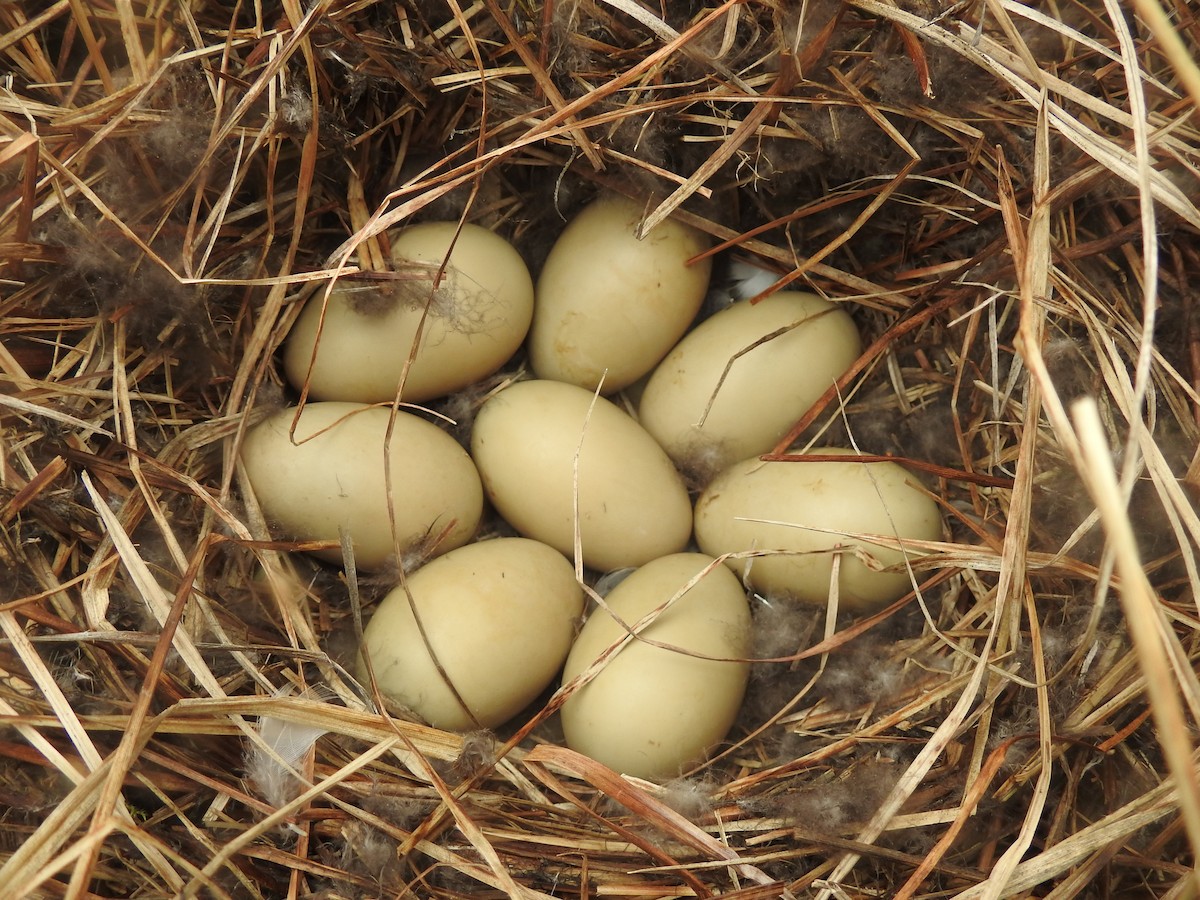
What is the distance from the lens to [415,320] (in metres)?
1.19

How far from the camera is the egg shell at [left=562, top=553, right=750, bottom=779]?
3.48ft

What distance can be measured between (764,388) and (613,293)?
9.3 inches

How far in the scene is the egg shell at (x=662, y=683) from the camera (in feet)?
3.48

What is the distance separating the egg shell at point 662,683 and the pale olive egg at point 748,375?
22 centimetres

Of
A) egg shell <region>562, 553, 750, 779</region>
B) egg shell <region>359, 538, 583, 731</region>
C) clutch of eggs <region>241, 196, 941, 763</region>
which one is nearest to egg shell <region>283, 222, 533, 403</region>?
clutch of eggs <region>241, 196, 941, 763</region>

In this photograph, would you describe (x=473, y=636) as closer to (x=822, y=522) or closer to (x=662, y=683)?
(x=662, y=683)

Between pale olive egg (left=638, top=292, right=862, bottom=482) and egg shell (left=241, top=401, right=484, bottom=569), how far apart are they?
0.33m

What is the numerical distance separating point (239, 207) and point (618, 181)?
1.58ft

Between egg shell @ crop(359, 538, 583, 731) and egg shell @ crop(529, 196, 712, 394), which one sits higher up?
egg shell @ crop(529, 196, 712, 394)

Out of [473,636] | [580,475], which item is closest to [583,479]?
[580,475]

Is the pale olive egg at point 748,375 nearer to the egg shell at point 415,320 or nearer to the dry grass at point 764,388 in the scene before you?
the dry grass at point 764,388

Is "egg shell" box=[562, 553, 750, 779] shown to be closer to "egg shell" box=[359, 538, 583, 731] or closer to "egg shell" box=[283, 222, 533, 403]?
"egg shell" box=[359, 538, 583, 731]

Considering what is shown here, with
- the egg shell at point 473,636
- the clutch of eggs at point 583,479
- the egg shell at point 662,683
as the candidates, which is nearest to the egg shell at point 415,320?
Result: the clutch of eggs at point 583,479

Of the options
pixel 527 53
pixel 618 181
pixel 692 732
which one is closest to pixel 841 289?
pixel 618 181
